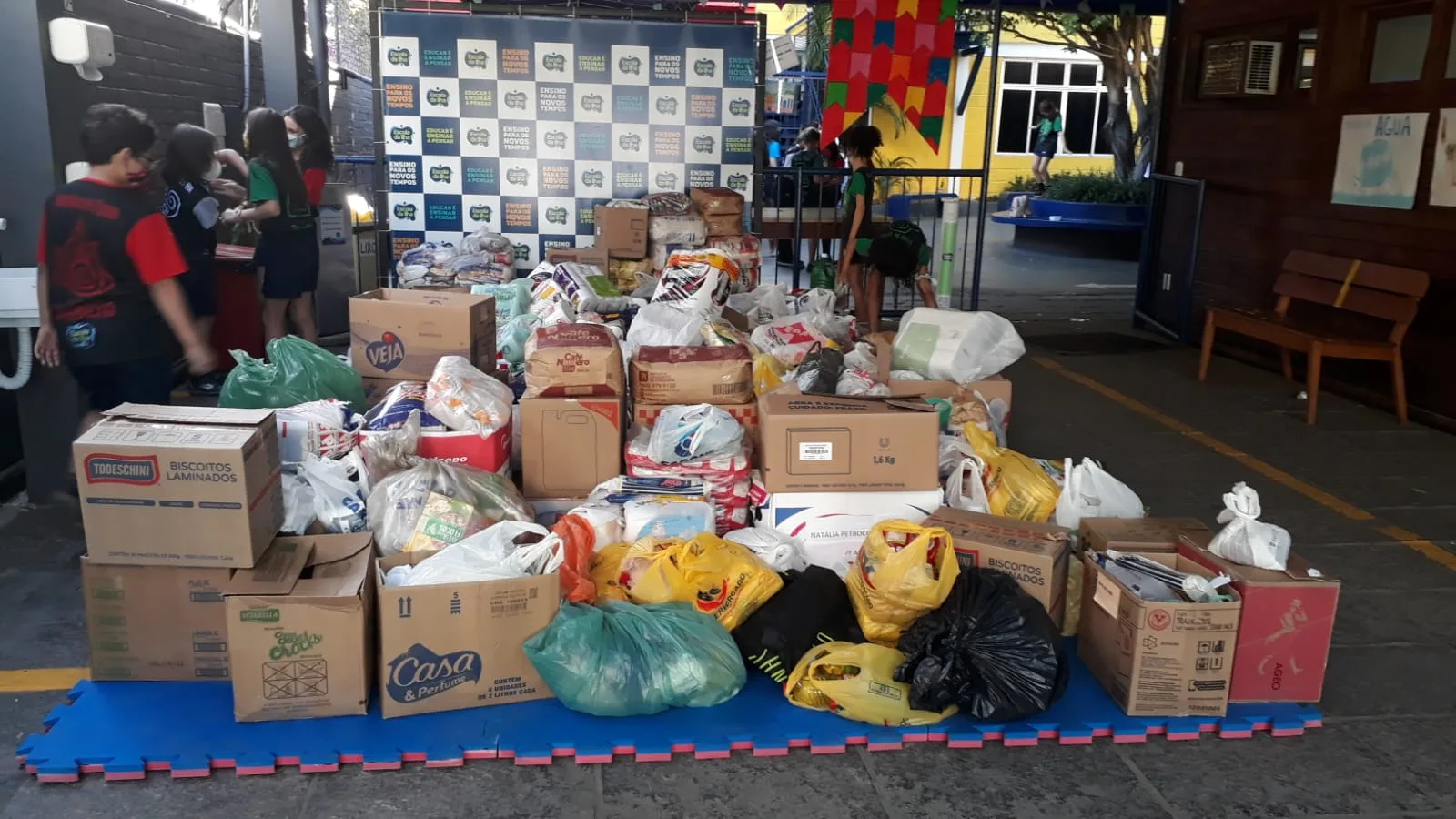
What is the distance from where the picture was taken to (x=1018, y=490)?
388 centimetres

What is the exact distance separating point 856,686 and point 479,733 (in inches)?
40.8

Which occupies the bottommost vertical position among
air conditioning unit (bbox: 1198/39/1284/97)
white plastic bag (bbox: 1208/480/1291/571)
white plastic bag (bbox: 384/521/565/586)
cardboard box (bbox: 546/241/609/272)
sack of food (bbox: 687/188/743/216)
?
white plastic bag (bbox: 384/521/565/586)

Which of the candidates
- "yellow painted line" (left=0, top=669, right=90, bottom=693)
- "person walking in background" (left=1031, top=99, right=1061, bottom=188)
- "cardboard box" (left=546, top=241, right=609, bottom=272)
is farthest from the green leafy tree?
"yellow painted line" (left=0, top=669, right=90, bottom=693)

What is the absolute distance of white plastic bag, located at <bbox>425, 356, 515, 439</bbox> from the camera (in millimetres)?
3895

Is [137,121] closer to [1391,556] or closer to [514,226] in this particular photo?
[514,226]

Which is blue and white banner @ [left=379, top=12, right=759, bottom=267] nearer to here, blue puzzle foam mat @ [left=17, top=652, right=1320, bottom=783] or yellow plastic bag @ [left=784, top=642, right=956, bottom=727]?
blue puzzle foam mat @ [left=17, top=652, right=1320, bottom=783]

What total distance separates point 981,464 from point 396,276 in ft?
16.8

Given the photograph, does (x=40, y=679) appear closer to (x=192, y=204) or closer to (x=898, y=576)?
(x=898, y=576)

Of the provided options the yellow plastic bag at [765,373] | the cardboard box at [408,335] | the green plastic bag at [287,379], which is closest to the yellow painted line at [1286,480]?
the yellow plastic bag at [765,373]

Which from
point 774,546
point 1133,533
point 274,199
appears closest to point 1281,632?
point 1133,533

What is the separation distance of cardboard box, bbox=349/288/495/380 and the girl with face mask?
Answer: 1.68 m

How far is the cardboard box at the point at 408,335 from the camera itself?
4516 millimetres

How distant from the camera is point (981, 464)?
389 cm

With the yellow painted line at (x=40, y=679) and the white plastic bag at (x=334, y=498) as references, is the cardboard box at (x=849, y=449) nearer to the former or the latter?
the white plastic bag at (x=334, y=498)
